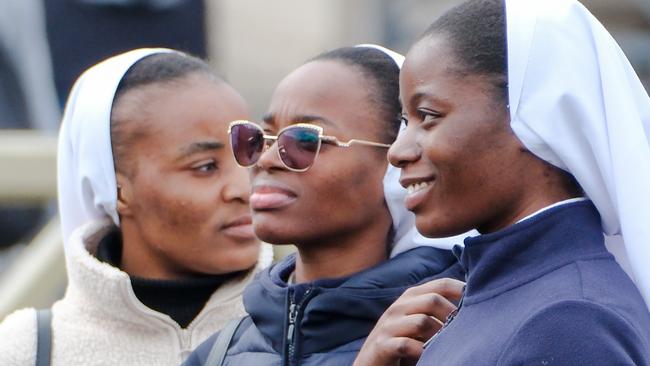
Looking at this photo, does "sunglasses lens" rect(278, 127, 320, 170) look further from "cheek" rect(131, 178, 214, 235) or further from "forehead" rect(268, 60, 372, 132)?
"cheek" rect(131, 178, 214, 235)

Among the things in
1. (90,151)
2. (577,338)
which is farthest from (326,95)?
(577,338)

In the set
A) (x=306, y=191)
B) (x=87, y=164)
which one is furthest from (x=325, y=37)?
(x=306, y=191)

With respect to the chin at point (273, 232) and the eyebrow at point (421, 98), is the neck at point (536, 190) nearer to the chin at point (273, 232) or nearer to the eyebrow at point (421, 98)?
the eyebrow at point (421, 98)

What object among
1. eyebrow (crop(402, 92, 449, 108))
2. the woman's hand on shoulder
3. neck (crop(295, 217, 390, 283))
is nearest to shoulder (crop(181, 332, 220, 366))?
neck (crop(295, 217, 390, 283))

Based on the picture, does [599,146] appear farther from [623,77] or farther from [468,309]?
[468,309]

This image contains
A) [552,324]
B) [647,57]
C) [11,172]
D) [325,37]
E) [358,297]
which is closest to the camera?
[552,324]

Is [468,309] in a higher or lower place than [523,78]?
lower

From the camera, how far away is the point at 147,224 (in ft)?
15.5

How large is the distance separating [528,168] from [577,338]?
0.40m

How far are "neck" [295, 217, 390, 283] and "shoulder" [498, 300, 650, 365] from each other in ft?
3.28

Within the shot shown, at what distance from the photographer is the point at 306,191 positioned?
12.9 feet

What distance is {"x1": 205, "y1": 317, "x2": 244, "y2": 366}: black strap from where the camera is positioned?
4055mm

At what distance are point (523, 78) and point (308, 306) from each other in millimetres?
896

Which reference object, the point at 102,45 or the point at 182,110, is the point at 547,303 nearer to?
the point at 182,110
